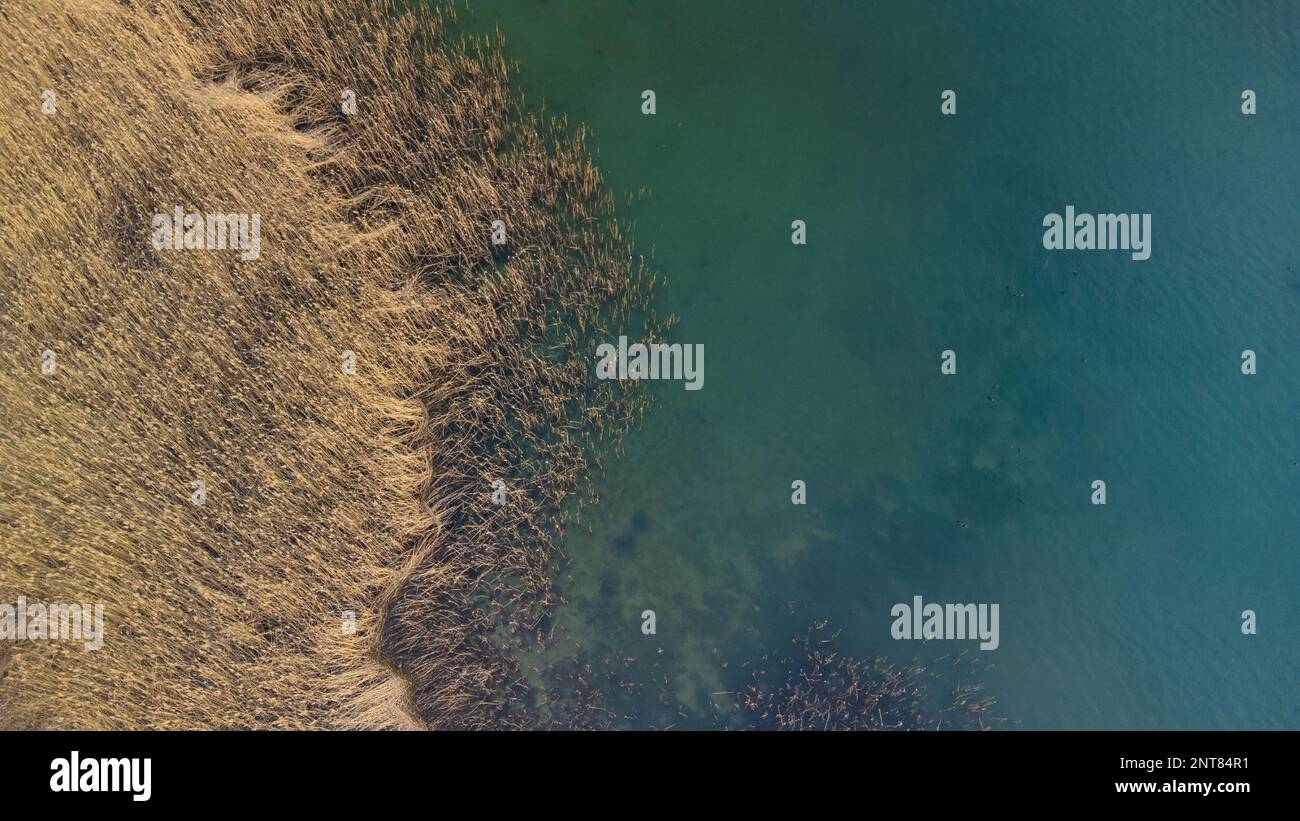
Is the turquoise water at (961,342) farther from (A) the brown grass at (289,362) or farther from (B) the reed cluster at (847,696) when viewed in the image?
(A) the brown grass at (289,362)

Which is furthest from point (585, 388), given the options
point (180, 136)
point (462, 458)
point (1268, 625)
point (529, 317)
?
point (1268, 625)

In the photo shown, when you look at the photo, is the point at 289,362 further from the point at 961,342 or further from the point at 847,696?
the point at 961,342

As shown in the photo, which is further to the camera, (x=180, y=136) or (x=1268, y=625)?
(x=1268, y=625)

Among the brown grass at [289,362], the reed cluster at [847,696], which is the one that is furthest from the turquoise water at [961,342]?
the brown grass at [289,362]

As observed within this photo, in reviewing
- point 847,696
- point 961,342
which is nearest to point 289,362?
point 847,696

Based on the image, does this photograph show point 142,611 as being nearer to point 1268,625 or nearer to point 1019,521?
point 1019,521
